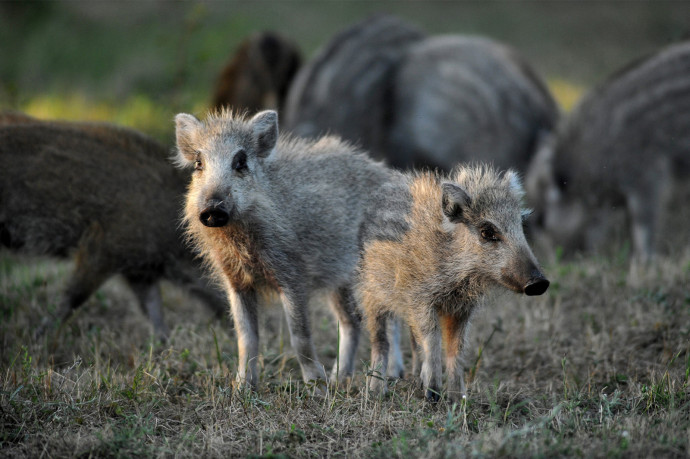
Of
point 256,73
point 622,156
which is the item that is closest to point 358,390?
point 622,156

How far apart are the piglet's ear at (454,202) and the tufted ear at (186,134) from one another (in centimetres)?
164

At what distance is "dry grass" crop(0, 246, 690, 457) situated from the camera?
152 inches

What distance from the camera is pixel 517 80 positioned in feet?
34.0

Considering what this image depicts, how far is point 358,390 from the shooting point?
15.9 feet

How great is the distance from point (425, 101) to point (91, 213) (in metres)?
5.75

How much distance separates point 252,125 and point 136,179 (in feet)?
5.73

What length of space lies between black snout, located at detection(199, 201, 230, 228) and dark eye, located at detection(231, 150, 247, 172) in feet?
1.33

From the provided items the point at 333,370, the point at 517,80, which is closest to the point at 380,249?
the point at 333,370

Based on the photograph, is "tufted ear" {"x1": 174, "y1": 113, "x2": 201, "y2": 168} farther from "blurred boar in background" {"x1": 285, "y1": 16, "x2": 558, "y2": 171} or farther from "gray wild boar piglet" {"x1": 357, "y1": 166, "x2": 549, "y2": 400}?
"blurred boar in background" {"x1": 285, "y1": 16, "x2": 558, "y2": 171}

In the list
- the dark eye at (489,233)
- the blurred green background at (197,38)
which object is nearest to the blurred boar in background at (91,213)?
the blurred green background at (197,38)

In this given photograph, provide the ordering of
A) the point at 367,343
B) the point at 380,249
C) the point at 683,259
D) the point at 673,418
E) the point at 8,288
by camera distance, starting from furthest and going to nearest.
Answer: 1. the point at 683,259
2. the point at 8,288
3. the point at 367,343
4. the point at 380,249
5. the point at 673,418

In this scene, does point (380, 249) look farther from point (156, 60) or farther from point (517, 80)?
point (156, 60)

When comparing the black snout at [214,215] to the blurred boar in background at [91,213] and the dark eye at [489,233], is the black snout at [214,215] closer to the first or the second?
the dark eye at [489,233]

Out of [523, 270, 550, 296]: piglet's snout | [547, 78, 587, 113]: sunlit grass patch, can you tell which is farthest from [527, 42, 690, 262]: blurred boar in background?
[547, 78, 587, 113]: sunlit grass patch
